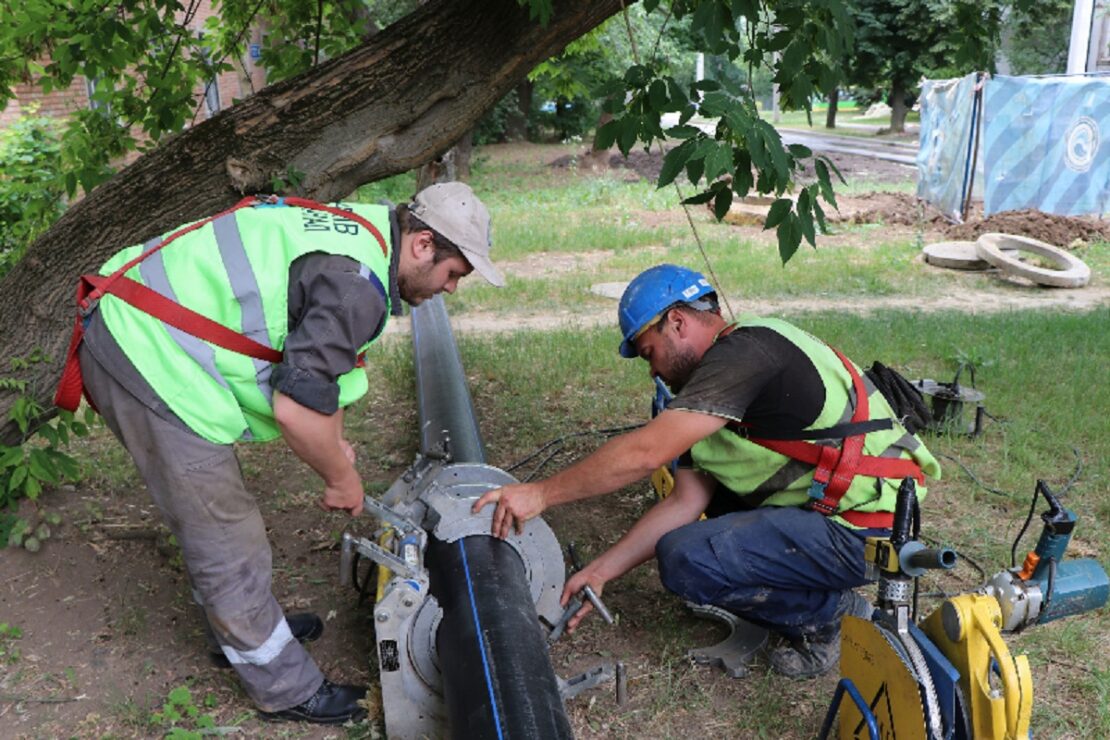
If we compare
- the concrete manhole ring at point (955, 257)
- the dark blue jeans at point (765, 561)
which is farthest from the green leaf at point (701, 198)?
the concrete manhole ring at point (955, 257)

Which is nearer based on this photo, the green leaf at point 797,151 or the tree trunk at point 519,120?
the green leaf at point 797,151

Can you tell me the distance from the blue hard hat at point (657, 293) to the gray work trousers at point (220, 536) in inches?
50.0

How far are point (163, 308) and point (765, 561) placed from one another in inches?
75.9

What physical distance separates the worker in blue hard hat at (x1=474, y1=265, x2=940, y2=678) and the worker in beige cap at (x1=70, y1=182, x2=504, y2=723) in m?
0.62

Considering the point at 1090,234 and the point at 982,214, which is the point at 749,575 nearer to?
the point at 1090,234

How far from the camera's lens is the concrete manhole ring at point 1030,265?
31.6 feet

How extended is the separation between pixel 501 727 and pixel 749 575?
1079 millimetres

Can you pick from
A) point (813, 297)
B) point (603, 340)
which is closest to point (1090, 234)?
point (813, 297)

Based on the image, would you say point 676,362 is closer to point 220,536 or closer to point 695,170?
point 695,170

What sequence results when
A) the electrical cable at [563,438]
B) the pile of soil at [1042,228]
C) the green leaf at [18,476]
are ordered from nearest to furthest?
1. the green leaf at [18,476]
2. the electrical cable at [563,438]
3. the pile of soil at [1042,228]

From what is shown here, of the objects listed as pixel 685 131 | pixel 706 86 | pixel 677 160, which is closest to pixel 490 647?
pixel 677 160

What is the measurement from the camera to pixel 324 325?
95.6 inches

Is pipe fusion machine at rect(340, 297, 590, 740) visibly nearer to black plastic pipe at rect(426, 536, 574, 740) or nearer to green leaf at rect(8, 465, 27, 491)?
black plastic pipe at rect(426, 536, 574, 740)

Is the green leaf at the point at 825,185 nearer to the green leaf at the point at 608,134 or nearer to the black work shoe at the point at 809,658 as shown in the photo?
the green leaf at the point at 608,134
